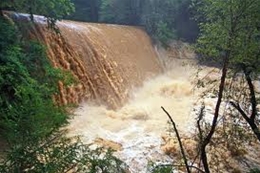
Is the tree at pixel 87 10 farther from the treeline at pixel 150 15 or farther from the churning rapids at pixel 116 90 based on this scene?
the churning rapids at pixel 116 90

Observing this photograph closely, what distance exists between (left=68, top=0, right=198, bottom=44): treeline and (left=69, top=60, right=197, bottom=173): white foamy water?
4776 mm

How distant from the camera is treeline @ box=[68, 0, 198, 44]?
16.5 meters

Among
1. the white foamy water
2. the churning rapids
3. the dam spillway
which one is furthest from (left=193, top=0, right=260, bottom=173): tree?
the dam spillway

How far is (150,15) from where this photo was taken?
54.2 ft

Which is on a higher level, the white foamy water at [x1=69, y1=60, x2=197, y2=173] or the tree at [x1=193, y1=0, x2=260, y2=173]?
the tree at [x1=193, y1=0, x2=260, y2=173]

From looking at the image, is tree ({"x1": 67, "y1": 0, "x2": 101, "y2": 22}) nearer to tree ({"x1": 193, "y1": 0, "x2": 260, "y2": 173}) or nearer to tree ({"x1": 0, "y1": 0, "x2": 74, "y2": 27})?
tree ({"x1": 0, "y1": 0, "x2": 74, "y2": 27})

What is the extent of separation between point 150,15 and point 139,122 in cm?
867

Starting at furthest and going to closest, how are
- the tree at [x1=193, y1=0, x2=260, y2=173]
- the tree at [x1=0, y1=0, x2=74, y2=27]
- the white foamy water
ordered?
the tree at [x1=0, y1=0, x2=74, y2=27], the white foamy water, the tree at [x1=193, y1=0, x2=260, y2=173]

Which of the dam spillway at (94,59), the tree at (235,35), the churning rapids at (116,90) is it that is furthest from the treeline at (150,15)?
the tree at (235,35)

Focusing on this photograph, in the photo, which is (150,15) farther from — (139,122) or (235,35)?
(235,35)

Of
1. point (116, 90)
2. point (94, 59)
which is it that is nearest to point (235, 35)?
point (116, 90)

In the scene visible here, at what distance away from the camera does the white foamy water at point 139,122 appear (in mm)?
6992

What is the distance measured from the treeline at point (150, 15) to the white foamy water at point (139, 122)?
4.78 meters

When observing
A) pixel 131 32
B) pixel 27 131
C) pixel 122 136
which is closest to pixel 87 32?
pixel 131 32
